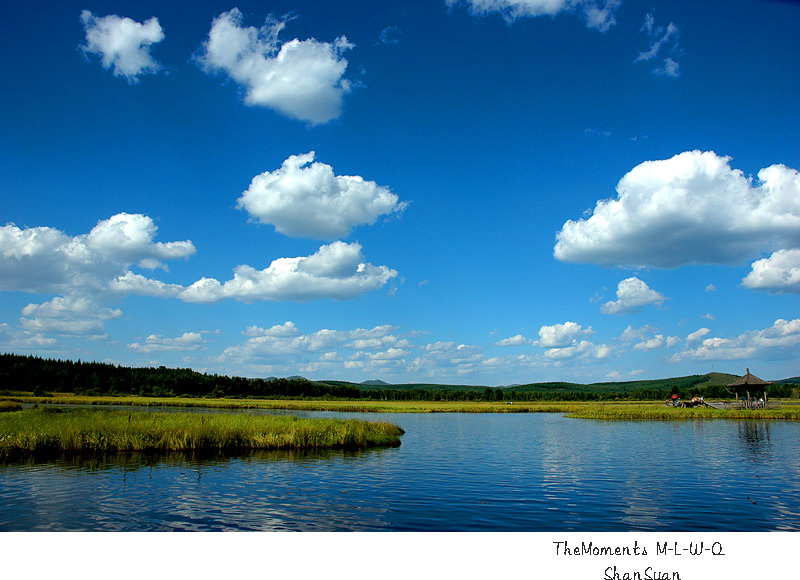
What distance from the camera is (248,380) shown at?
17912 cm

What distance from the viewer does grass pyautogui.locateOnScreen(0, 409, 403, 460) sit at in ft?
106

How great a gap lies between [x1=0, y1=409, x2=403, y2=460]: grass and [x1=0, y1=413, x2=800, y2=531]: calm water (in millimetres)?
2582

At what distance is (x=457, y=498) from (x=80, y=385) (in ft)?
503

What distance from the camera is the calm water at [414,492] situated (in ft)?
61.7

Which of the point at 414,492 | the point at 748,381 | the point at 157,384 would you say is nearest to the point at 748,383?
the point at 748,381

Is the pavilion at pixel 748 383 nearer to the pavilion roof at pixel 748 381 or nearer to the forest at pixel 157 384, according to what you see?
the pavilion roof at pixel 748 381

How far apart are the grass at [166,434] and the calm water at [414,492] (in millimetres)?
2582

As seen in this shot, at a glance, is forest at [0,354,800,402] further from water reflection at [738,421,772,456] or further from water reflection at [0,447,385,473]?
water reflection at [0,447,385,473]

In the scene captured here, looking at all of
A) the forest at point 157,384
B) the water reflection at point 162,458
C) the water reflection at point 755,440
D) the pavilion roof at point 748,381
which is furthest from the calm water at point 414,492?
the forest at point 157,384
